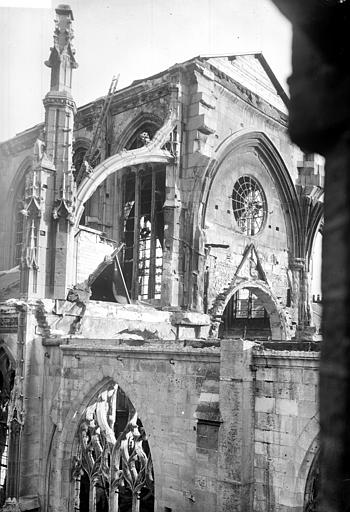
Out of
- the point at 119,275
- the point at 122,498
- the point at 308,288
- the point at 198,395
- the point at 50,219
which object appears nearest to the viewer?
the point at 198,395

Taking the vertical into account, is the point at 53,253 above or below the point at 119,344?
above

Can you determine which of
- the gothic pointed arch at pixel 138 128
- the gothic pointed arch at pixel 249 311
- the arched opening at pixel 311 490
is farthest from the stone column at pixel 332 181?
the gothic pointed arch at pixel 138 128

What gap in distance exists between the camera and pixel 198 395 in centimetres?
938

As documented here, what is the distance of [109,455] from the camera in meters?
11.2

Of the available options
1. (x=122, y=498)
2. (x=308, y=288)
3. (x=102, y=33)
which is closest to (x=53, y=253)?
(x=102, y=33)

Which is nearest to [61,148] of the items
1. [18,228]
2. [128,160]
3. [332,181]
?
[128,160]

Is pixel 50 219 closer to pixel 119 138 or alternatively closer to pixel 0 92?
pixel 0 92

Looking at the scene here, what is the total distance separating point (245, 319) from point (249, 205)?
15.7 feet

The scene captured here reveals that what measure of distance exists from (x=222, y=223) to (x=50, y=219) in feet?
19.8

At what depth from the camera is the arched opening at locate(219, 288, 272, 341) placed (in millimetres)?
20594

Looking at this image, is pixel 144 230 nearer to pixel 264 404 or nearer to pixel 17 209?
pixel 17 209

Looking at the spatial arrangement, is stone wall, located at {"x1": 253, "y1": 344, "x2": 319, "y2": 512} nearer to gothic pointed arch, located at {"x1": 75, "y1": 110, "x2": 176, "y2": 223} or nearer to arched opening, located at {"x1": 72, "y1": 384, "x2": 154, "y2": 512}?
arched opening, located at {"x1": 72, "y1": 384, "x2": 154, "y2": 512}

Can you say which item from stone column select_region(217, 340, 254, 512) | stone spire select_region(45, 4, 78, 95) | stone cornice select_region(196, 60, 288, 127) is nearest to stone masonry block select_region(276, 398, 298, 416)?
stone column select_region(217, 340, 254, 512)

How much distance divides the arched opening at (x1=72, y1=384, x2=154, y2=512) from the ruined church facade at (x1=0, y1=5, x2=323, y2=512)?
0.03m
